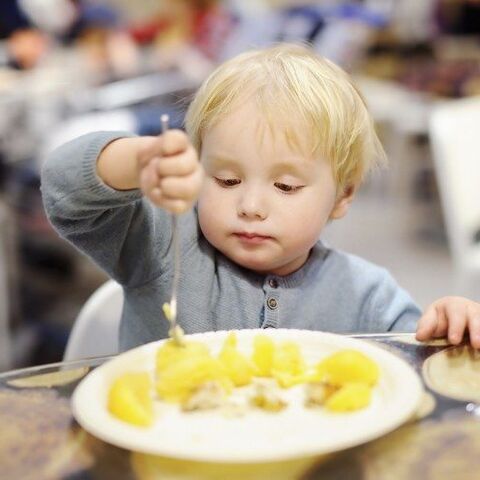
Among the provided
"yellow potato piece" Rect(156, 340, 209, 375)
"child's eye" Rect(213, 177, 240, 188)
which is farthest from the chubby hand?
"child's eye" Rect(213, 177, 240, 188)

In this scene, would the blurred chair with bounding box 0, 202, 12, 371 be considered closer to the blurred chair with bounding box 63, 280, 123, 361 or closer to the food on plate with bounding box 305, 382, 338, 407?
the blurred chair with bounding box 63, 280, 123, 361

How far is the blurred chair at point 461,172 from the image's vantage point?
1723 millimetres

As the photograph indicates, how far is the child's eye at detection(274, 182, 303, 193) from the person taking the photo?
938 mm

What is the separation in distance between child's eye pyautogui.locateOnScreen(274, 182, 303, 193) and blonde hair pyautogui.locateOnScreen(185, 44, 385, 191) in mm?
40

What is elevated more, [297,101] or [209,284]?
[297,101]

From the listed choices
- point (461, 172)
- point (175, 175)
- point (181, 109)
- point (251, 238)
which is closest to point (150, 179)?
point (175, 175)

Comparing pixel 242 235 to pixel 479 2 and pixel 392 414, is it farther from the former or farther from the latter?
pixel 479 2

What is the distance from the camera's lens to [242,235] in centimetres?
94

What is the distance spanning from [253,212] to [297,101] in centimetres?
13

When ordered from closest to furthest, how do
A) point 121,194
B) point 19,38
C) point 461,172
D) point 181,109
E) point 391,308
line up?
point 121,194
point 391,308
point 181,109
point 461,172
point 19,38

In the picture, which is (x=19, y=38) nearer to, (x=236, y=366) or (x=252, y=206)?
(x=252, y=206)

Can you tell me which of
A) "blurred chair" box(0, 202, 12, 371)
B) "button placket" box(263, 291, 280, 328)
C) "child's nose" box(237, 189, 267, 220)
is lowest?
"blurred chair" box(0, 202, 12, 371)

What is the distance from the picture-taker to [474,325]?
85 cm

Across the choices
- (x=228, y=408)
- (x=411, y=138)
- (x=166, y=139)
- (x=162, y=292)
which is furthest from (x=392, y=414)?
(x=411, y=138)
